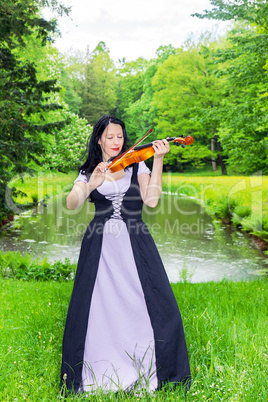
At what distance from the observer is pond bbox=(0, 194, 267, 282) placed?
8656 millimetres

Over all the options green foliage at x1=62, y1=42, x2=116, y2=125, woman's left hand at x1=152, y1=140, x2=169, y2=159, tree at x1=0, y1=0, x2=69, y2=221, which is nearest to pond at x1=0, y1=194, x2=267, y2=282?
tree at x1=0, y1=0, x2=69, y2=221

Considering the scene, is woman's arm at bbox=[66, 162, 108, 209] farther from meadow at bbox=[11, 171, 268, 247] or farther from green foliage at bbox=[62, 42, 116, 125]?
green foliage at bbox=[62, 42, 116, 125]

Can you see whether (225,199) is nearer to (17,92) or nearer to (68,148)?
(17,92)

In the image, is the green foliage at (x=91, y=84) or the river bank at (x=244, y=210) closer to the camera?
the river bank at (x=244, y=210)

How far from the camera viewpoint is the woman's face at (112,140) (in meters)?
3.28

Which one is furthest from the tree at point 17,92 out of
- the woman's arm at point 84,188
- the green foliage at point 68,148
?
the green foliage at point 68,148

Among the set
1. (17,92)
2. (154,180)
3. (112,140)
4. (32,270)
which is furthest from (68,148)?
(154,180)

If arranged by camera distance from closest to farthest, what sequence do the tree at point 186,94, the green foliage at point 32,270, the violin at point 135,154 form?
the violin at point 135,154, the green foliage at point 32,270, the tree at point 186,94

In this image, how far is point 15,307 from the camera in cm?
496

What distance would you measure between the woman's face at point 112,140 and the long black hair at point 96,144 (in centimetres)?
4

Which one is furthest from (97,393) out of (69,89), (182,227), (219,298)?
(69,89)

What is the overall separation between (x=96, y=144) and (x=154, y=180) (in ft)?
2.11

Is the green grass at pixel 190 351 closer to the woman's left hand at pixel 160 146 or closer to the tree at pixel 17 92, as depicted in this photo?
the woman's left hand at pixel 160 146

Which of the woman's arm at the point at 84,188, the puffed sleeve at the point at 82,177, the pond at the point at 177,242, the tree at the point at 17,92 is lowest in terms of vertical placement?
the pond at the point at 177,242
